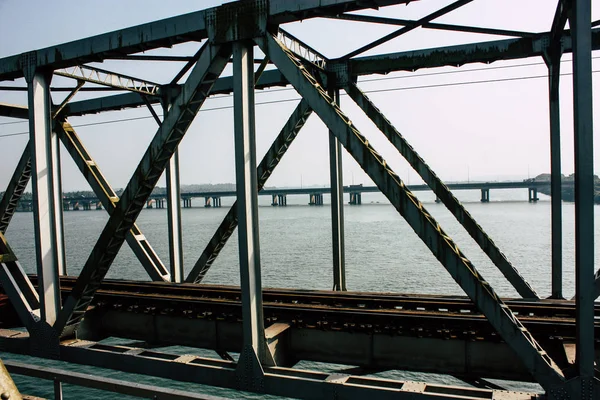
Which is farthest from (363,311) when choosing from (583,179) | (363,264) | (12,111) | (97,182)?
(363,264)

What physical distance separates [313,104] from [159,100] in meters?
11.8

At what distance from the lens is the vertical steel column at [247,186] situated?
327 inches

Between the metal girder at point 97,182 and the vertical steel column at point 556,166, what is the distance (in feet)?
44.2

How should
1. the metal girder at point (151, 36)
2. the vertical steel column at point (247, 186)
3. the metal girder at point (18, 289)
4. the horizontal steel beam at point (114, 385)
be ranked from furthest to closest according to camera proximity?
1. the metal girder at point (18, 289)
2. the vertical steel column at point (247, 186)
3. the metal girder at point (151, 36)
4. the horizontal steel beam at point (114, 385)

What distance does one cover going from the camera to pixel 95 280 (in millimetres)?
10172

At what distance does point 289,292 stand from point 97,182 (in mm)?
8837

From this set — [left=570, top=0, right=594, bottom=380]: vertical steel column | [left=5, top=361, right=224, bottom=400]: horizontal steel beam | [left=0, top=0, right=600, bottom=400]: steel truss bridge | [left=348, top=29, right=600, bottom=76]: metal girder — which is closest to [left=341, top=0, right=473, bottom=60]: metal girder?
[left=0, top=0, right=600, bottom=400]: steel truss bridge

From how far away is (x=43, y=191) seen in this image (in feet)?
35.0

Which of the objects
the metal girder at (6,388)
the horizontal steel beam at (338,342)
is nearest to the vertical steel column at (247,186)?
the horizontal steel beam at (338,342)

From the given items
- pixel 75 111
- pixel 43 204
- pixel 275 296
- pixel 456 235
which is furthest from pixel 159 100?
pixel 456 235

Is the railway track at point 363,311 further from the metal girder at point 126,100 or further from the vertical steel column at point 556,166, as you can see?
the metal girder at point 126,100

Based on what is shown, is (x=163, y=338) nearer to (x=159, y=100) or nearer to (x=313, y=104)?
(x=313, y=104)

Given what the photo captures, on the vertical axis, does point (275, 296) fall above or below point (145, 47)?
below

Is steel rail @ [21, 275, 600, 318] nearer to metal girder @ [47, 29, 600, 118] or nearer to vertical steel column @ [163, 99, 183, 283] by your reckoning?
vertical steel column @ [163, 99, 183, 283]
